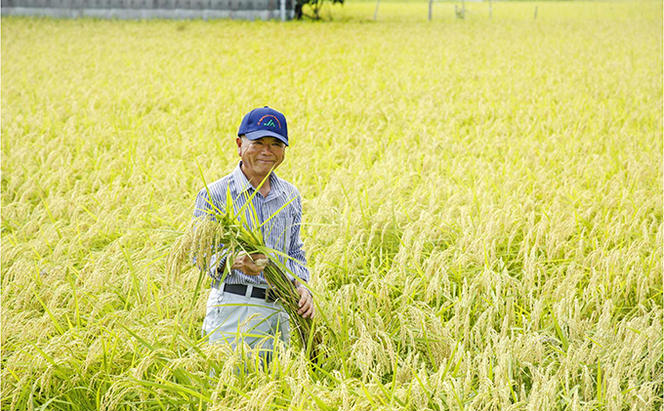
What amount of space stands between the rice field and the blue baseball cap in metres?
0.24

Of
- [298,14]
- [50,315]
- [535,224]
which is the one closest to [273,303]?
[50,315]

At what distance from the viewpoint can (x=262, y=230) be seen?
2.12 metres

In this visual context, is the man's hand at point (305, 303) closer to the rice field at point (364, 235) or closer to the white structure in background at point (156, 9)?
the rice field at point (364, 235)

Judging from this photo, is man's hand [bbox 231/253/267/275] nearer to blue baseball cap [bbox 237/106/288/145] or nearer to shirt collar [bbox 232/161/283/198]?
shirt collar [bbox 232/161/283/198]

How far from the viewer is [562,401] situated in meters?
2.08

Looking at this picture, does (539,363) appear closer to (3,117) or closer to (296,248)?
(296,248)

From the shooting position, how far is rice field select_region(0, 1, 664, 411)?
2.06 metres

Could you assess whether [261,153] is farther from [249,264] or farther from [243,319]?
[243,319]

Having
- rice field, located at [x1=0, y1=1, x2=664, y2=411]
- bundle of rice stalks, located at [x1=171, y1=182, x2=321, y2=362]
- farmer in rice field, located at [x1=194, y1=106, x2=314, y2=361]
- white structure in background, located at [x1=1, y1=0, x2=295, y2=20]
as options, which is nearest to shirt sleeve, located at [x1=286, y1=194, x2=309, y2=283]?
farmer in rice field, located at [x1=194, y1=106, x2=314, y2=361]

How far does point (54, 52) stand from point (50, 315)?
1108 centimetres

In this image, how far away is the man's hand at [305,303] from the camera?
209 centimetres

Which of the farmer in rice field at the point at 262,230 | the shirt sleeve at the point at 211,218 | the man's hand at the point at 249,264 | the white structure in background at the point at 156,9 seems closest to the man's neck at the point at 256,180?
the farmer in rice field at the point at 262,230

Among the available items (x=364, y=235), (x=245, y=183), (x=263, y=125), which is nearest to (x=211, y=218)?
(x=245, y=183)

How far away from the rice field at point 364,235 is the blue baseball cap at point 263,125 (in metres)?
0.24
